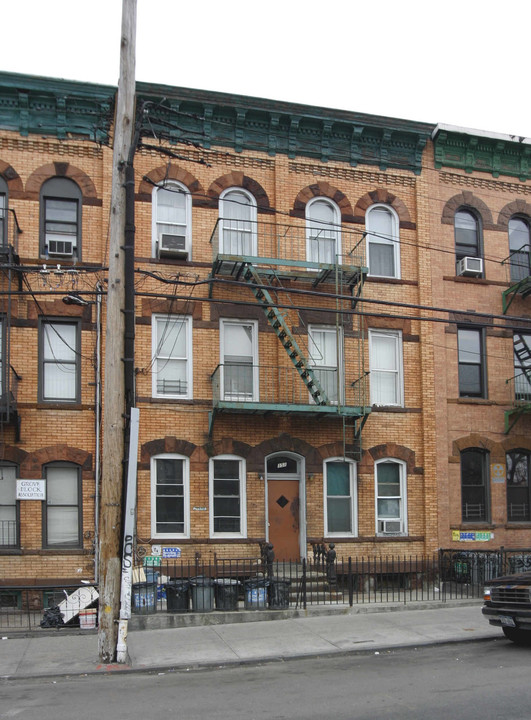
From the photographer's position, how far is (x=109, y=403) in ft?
41.0

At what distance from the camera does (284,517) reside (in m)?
19.8

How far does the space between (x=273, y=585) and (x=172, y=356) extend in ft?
19.8

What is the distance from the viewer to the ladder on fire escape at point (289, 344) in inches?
742

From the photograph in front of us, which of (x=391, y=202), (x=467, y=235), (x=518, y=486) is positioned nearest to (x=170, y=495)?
(x=518, y=486)

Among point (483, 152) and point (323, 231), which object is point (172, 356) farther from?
point (483, 152)

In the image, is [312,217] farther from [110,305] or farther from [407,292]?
[110,305]

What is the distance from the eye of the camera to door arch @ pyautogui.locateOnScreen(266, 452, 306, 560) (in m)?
19.6

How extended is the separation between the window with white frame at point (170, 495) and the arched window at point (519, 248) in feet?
34.1

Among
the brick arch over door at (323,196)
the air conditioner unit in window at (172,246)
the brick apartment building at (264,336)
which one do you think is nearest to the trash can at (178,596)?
the brick apartment building at (264,336)

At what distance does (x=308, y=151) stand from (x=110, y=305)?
9.96 meters

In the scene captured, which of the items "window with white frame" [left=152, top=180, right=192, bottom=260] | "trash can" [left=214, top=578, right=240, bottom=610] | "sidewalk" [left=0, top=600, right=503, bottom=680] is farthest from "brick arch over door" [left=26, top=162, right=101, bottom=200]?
"sidewalk" [left=0, top=600, right=503, bottom=680]

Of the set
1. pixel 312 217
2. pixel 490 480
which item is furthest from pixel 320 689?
pixel 312 217

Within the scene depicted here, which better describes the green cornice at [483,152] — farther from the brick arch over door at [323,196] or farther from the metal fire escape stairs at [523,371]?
the metal fire escape stairs at [523,371]

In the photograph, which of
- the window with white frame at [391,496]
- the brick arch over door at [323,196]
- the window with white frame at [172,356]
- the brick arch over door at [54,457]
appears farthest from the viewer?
the brick arch over door at [323,196]
